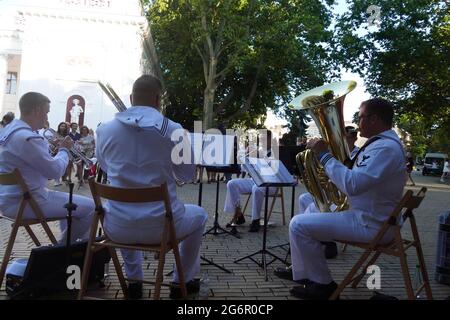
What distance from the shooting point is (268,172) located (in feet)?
16.6

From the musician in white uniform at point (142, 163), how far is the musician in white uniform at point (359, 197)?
97 cm

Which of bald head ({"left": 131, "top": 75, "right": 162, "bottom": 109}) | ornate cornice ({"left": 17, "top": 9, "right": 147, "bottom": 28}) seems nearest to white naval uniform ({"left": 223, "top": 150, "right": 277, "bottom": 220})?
bald head ({"left": 131, "top": 75, "right": 162, "bottom": 109})

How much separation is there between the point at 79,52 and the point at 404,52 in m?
16.1

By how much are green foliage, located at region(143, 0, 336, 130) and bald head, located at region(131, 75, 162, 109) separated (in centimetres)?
1898

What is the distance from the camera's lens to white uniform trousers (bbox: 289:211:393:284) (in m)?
3.52

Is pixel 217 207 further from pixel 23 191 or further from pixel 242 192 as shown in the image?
pixel 23 191

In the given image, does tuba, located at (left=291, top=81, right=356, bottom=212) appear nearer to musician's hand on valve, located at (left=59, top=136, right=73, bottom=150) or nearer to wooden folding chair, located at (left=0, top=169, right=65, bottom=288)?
musician's hand on valve, located at (left=59, top=136, right=73, bottom=150)

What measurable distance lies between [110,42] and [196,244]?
21988mm

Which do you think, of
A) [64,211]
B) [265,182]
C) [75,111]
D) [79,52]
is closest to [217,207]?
[265,182]

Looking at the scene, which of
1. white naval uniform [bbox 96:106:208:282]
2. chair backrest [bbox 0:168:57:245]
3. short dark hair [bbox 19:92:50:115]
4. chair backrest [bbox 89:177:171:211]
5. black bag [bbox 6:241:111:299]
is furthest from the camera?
short dark hair [bbox 19:92:50:115]

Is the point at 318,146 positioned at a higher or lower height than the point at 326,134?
lower

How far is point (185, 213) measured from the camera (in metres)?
3.49

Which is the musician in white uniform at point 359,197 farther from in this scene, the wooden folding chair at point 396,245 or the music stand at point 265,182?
the music stand at point 265,182
